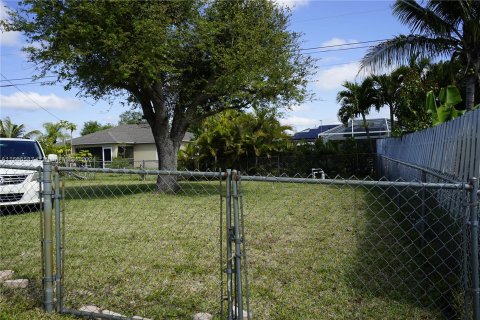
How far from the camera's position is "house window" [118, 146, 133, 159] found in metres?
35.7

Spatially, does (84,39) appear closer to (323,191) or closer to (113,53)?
(113,53)

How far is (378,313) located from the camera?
12.8 ft

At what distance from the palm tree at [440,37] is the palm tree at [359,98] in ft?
41.6

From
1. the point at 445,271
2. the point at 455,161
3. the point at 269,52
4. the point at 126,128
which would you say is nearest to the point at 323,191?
the point at 269,52

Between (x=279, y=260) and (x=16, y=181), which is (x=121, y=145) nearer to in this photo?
(x=16, y=181)

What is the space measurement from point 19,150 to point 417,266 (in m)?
9.34

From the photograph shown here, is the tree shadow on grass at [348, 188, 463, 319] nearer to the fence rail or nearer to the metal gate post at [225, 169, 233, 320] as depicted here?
the fence rail

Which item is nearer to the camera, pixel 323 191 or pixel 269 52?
pixel 323 191

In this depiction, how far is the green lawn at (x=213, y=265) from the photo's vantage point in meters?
4.09

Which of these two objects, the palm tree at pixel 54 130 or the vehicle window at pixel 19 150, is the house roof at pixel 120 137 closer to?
the palm tree at pixel 54 130

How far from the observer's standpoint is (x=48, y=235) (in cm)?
385

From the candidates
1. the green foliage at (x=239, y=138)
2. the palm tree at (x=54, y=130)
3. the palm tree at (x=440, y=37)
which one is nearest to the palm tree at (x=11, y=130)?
the palm tree at (x=54, y=130)

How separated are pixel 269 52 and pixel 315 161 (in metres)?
8.62

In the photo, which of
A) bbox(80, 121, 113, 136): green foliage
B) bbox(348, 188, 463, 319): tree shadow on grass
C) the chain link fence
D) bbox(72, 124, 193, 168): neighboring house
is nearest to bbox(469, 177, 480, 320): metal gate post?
the chain link fence
